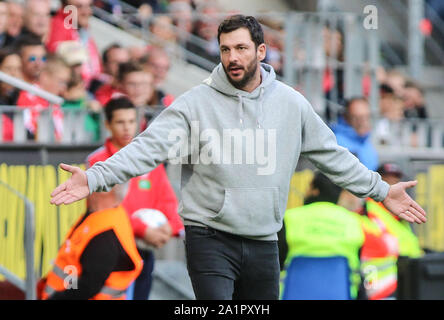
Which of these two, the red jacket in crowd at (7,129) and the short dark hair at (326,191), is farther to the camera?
the red jacket in crowd at (7,129)

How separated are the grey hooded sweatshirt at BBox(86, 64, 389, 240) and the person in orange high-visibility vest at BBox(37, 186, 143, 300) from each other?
906mm

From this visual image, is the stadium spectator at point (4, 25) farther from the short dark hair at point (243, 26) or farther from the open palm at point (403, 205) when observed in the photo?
the open palm at point (403, 205)

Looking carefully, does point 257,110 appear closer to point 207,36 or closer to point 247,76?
point 247,76

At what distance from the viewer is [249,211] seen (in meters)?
5.34

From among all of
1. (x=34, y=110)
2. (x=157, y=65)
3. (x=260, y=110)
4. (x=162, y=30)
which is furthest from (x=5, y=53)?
(x=260, y=110)

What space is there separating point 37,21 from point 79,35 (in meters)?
0.52

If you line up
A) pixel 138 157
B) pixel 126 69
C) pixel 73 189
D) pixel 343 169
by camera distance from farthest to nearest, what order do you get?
pixel 126 69, pixel 343 169, pixel 138 157, pixel 73 189

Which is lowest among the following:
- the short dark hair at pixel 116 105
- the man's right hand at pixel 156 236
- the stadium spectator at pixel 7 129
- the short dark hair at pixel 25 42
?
the man's right hand at pixel 156 236

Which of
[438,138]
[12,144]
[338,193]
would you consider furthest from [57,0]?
[338,193]

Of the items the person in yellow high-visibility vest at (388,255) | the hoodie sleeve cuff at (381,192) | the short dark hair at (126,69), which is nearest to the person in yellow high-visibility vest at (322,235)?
the person in yellow high-visibility vest at (388,255)

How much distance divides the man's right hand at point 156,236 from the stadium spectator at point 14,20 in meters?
3.53

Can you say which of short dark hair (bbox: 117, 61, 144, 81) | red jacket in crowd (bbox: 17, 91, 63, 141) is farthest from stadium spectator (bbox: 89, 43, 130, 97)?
red jacket in crowd (bbox: 17, 91, 63, 141)

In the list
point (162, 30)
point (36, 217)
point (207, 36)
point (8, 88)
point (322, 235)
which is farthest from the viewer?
point (207, 36)

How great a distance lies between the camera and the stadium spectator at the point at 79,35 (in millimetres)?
9977
